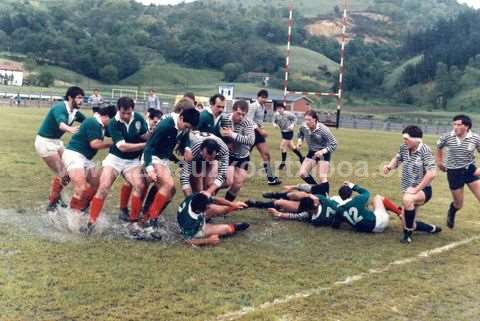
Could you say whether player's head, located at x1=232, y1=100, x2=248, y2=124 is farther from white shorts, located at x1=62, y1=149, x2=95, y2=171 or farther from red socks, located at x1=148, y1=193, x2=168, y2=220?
white shorts, located at x1=62, y1=149, x2=95, y2=171

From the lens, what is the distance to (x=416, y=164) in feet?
26.6

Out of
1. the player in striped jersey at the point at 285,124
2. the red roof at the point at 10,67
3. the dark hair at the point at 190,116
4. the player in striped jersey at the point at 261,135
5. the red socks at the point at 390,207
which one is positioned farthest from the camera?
the red roof at the point at 10,67

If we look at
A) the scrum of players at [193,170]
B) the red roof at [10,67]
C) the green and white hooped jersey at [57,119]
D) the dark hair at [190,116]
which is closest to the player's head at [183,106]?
the scrum of players at [193,170]

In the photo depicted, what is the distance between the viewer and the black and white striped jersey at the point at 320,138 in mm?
10352

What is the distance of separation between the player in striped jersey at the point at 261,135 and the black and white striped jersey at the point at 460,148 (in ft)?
13.1

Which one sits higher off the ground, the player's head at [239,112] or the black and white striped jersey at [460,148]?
the player's head at [239,112]

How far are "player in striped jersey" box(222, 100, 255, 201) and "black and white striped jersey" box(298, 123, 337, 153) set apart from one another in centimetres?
147

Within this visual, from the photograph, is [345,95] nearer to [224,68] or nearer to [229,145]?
[224,68]

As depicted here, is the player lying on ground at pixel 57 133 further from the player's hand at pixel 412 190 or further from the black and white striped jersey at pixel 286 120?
the black and white striped jersey at pixel 286 120

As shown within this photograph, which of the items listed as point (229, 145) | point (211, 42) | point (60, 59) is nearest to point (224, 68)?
point (211, 42)

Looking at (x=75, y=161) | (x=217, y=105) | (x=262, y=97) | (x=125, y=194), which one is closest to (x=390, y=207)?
(x=217, y=105)

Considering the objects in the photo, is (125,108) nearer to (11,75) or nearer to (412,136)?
(412,136)

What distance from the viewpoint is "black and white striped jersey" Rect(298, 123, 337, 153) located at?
10352mm

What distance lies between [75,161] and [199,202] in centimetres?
200
